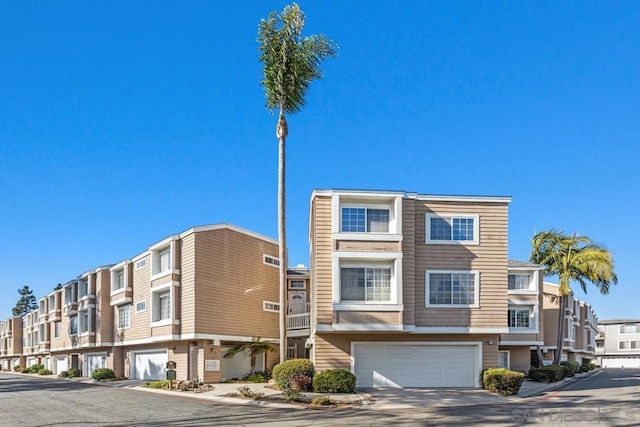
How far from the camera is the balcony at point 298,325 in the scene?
35188 mm

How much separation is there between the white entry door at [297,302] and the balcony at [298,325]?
3.00 m

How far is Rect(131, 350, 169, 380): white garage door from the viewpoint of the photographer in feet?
120

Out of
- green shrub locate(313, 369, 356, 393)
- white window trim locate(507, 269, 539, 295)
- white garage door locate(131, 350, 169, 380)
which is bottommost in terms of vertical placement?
white garage door locate(131, 350, 169, 380)

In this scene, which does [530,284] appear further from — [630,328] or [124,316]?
[630,328]

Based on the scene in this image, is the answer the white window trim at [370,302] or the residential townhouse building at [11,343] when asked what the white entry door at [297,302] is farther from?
the residential townhouse building at [11,343]

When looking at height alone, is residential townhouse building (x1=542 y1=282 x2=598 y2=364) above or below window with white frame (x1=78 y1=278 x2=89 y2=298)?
below

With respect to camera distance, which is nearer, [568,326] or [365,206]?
[365,206]

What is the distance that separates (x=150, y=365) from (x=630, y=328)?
85819mm

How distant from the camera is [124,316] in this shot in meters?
40.9

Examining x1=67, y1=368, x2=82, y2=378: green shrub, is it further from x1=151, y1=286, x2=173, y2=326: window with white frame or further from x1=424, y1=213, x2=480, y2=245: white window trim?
x1=424, y1=213, x2=480, y2=245: white window trim

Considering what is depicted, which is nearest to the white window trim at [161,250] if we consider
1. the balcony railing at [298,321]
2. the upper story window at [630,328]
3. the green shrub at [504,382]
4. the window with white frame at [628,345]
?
the balcony railing at [298,321]

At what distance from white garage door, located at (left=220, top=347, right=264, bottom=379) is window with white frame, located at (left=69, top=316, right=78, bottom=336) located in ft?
64.3

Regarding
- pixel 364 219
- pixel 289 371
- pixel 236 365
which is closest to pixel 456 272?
pixel 364 219

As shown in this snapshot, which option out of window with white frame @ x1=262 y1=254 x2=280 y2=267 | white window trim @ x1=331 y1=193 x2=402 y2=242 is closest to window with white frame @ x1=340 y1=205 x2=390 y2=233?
white window trim @ x1=331 y1=193 x2=402 y2=242
